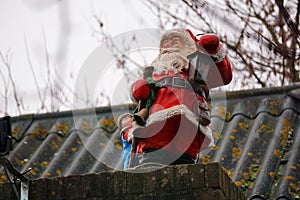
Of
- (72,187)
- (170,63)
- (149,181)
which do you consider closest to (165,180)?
(149,181)

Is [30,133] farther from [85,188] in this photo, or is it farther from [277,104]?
[85,188]

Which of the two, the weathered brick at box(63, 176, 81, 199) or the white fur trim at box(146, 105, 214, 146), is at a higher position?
the white fur trim at box(146, 105, 214, 146)

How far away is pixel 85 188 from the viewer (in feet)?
14.9

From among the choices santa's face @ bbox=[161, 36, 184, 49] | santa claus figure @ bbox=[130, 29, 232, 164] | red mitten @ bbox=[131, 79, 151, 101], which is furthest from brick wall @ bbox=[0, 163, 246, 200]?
santa's face @ bbox=[161, 36, 184, 49]

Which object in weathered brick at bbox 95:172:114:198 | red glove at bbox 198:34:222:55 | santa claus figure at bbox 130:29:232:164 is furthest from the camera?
red glove at bbox 198:34:222:55

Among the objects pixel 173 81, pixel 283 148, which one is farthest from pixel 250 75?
pixel 173 81

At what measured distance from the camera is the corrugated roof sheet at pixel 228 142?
6020 mm

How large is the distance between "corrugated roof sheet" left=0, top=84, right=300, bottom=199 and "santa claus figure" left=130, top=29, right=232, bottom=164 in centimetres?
93

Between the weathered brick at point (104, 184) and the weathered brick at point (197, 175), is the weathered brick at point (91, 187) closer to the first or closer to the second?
the weathered brick at point (104, 184)

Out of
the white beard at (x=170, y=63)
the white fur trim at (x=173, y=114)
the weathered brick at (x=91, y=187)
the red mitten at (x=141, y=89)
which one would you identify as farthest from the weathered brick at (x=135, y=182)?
the white beard at (x=170, y=63)

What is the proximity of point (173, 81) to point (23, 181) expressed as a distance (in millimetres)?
906

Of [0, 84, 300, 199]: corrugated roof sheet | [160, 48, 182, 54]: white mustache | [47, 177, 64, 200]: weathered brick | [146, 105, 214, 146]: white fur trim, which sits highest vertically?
[160, 48, 182, 54]: white mustache

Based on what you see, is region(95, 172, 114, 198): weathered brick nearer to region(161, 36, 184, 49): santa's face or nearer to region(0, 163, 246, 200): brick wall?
region(0, 163, 246, 200): brick wall

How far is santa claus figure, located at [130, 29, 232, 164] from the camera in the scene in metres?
4.77
